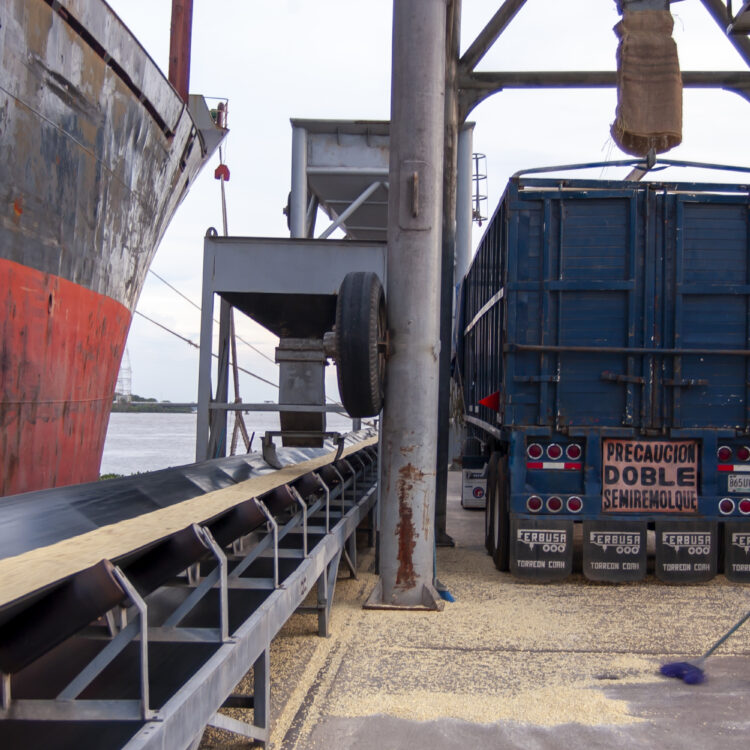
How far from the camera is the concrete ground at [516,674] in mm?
3859

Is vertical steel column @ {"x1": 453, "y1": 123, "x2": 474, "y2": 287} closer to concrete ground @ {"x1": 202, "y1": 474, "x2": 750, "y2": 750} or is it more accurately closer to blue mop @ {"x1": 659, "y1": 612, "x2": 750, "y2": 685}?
concrete ground @ {"x1": 202, "y1": 474, "x2": 750, "y2": 750}

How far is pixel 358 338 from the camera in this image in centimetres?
598

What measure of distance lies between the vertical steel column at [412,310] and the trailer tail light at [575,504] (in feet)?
4.57

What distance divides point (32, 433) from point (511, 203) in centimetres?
479

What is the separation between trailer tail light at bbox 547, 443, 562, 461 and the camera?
7.23 meters

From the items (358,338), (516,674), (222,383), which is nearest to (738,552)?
(516,674)

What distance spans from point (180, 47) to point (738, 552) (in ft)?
40.1

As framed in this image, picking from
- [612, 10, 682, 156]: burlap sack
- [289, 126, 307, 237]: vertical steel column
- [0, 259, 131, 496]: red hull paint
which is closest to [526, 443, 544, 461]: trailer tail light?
[612, 10, 682, 156]: burlap sack

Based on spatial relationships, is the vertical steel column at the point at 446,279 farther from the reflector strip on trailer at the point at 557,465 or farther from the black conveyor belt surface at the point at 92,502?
the black conveyor belt surface at the point at 92,502

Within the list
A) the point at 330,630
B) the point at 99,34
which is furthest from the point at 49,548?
the point at 99,34

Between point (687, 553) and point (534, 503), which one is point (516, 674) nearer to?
point (534, 503)

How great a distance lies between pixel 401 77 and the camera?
6520 mm

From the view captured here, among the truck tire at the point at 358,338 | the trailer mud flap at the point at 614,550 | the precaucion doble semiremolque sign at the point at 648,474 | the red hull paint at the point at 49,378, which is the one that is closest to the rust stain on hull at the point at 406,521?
the truck tire at the point at 358,338

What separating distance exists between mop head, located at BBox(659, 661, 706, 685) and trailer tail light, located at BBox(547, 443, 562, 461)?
259 cm
